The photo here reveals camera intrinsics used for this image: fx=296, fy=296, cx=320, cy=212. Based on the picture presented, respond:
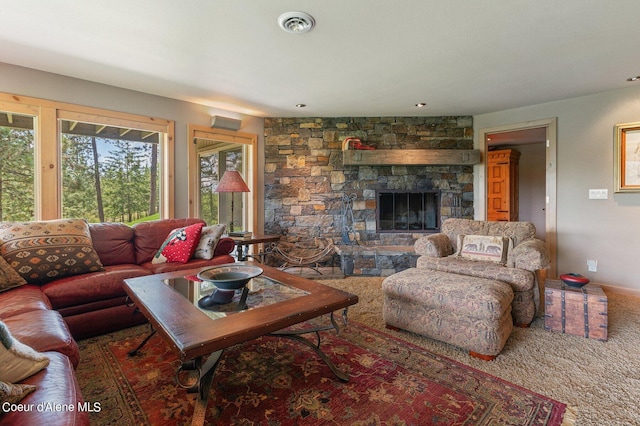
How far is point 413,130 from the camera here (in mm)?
4383

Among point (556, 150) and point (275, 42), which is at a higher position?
point (275, 42)

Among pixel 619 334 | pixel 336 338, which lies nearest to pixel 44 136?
pixel 336 338

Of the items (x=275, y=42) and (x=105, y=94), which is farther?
(x=105, y=94)

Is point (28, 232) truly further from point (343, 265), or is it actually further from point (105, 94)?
point (343, 265)

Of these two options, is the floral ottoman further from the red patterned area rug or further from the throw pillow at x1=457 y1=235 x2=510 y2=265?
the throw pillow at x1=457 y1=235 x2=510 y2=265

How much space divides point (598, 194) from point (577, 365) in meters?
2.63

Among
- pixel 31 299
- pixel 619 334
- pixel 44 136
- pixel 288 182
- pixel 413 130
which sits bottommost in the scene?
pixel 619 334

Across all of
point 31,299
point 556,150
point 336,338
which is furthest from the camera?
point 556,150

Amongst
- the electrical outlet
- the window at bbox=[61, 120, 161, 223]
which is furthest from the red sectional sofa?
the electrical outlet

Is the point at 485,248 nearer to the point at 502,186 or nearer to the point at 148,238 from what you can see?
the point at 148,238

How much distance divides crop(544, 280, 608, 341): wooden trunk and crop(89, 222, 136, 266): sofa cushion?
144 inches

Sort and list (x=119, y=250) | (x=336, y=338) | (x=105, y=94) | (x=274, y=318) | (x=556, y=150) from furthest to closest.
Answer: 1. (x=556, y=150)
2. (x=105, y=94)
3. (x=119, y=250)
4. (x=336, y=338)
5. (x=274, y=318)

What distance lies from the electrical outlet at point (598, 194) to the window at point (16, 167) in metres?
6.06

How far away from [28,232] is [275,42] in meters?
2.38
